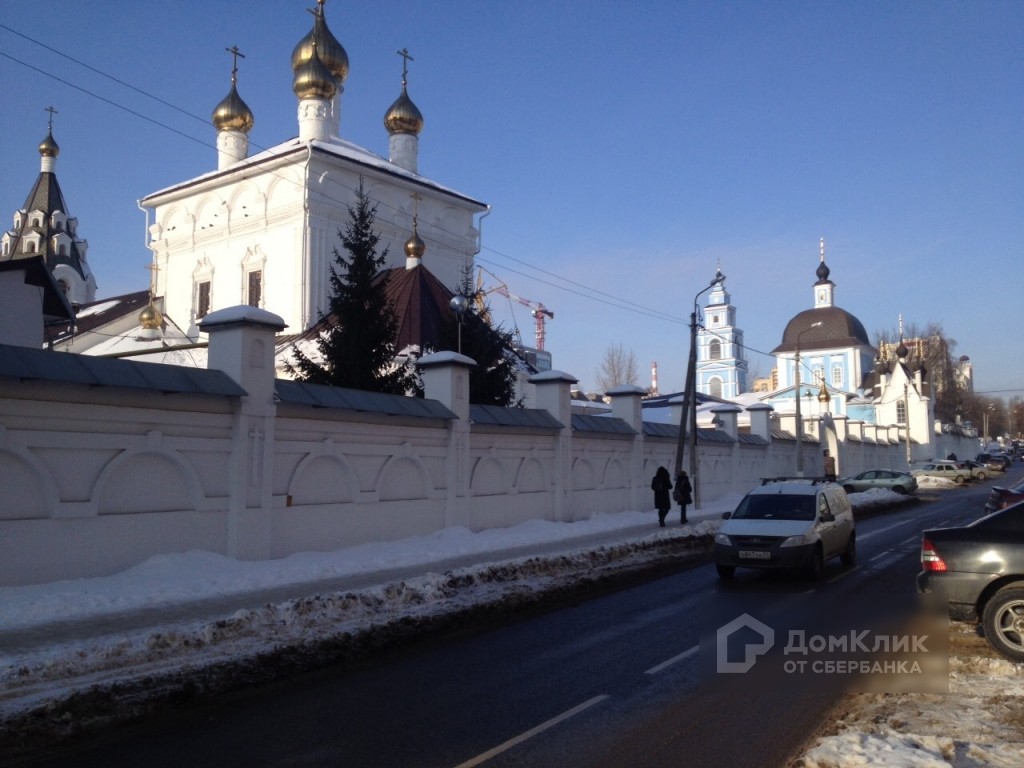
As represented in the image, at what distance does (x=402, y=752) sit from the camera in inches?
216

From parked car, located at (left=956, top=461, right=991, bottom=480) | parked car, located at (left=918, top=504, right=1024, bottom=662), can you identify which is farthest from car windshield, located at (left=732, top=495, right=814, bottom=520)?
parked car, located at (left=956, top=461, right=991, bottom=480)

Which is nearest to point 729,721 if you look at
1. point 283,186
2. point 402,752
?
point 402,752

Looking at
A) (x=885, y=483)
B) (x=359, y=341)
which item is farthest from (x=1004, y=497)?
(x=885, y=483)

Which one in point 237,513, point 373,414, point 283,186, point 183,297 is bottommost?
point 237,513

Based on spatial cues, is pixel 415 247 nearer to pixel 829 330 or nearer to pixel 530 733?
pixel 530 733

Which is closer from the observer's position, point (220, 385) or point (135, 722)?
point (135, 722)

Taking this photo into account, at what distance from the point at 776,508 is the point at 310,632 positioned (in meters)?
7.98

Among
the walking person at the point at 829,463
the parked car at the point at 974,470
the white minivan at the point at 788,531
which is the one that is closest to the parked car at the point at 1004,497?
the white minivan at the point at 788,531

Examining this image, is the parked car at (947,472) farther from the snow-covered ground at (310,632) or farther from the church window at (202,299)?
the snow-covered ground at (310,632)

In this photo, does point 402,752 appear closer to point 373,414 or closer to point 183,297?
point 373,414

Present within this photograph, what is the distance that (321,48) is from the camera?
39625mm

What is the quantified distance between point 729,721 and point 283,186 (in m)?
35.1

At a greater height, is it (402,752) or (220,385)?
(220,385)

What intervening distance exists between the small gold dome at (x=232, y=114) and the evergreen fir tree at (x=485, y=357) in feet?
72.5
